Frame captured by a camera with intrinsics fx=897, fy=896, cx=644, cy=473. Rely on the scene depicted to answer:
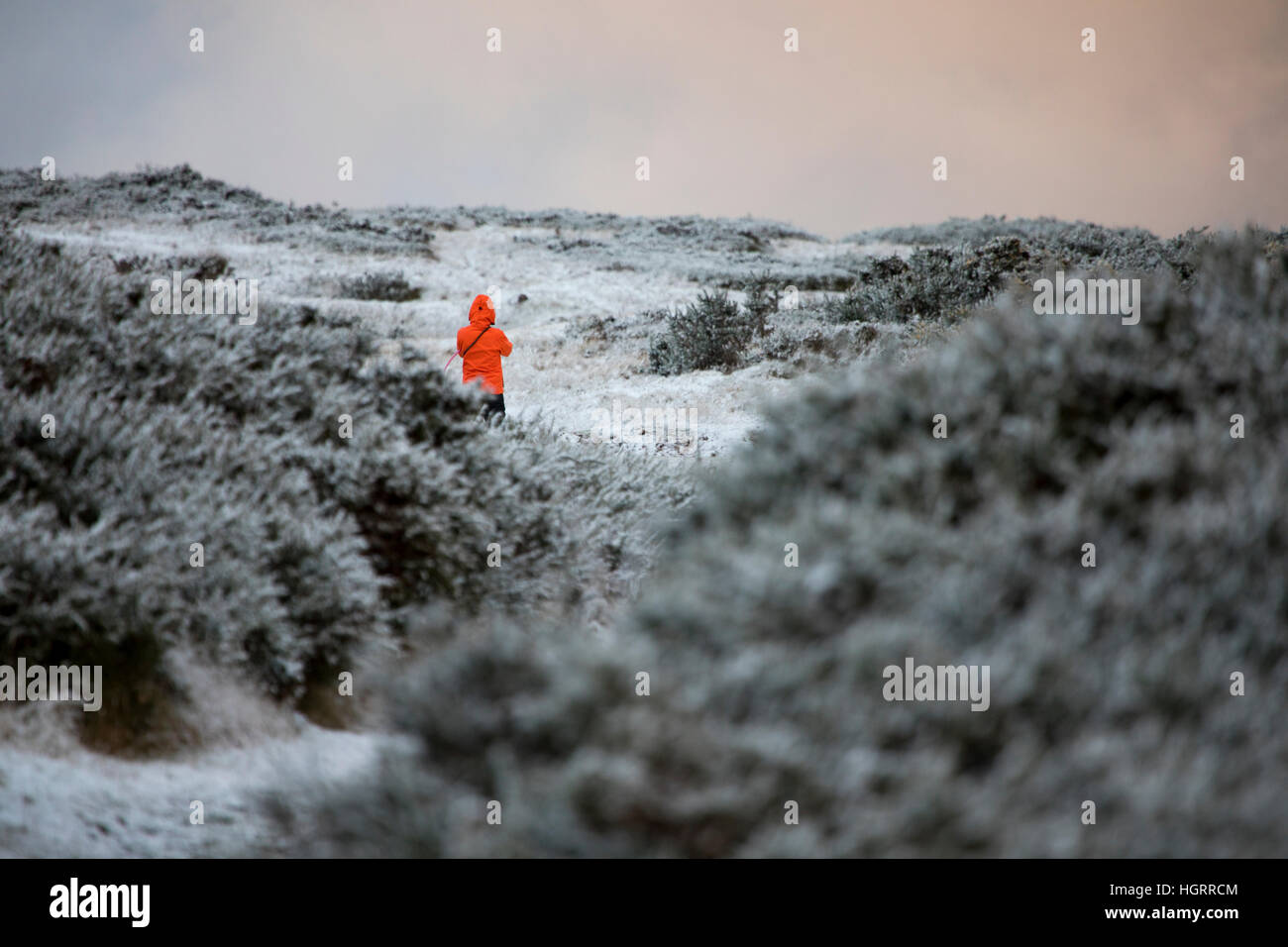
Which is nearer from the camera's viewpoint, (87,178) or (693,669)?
(693,669)

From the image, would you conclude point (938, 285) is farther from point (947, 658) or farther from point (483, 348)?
point (947, 658)

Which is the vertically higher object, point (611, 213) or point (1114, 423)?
point (611, 213)

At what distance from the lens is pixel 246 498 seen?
5035 mm

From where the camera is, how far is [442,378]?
262 inches

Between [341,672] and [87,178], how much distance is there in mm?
39841

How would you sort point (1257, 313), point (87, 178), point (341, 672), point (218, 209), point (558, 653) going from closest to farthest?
point (558, 653)
point (1257, 313)
point (341, 672)
point (218, 209)
point (87, 178)

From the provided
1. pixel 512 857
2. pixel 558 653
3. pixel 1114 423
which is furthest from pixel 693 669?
pixel 1114 423
